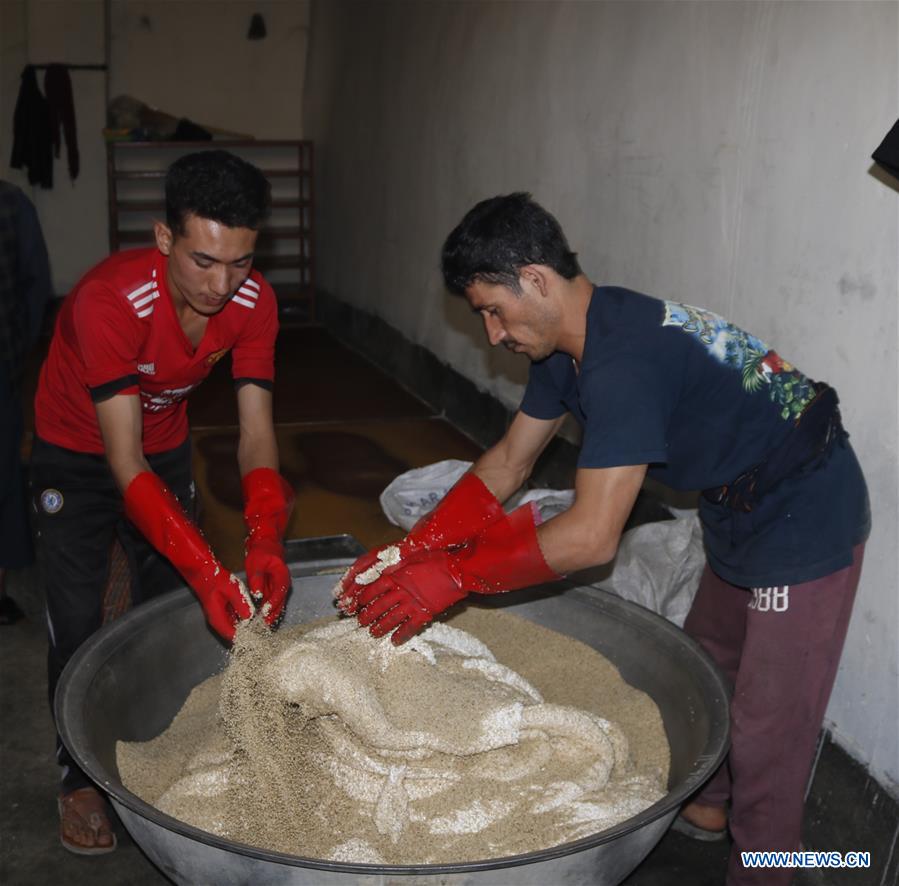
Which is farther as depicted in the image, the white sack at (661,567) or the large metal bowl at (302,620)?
the white sack at (661,567)

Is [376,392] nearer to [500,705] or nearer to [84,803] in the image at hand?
[84,803]

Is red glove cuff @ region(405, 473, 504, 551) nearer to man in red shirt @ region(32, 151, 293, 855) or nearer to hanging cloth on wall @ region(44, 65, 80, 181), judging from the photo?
man in red shirt @ region(32, 151, 293, 855)

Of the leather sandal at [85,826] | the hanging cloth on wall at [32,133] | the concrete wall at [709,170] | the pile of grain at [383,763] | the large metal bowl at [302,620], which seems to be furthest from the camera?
the hanging cloth on wall at [32,133]

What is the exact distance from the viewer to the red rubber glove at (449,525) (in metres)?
1.85

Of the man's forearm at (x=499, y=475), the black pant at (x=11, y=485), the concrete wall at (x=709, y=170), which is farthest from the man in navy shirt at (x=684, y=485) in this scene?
the black pant at (x=11, y=485)

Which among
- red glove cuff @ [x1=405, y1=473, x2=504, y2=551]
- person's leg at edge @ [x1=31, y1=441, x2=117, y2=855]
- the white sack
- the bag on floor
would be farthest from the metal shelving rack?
red glove cuff @ [x1=405, y1=473, x2=504, y2=551]

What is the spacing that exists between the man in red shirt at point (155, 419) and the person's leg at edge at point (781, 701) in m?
0.87

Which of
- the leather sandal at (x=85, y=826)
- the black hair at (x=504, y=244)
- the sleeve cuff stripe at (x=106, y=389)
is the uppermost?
the black hair at (x=504, y=244)

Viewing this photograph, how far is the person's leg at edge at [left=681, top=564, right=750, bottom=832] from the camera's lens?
2.10 m

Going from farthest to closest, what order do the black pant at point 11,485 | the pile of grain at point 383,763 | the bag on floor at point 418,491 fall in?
the bag on floor at point 418,491 < the black pant at point 11,485 < the pile of grain at point 383,763

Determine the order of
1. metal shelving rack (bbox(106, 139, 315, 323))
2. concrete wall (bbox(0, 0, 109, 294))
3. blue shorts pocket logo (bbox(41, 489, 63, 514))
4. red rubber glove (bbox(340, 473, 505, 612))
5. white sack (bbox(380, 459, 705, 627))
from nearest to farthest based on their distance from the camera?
1. red rubber glove (bbox(340, 473, 505, 612))
2. blue shorts pocket logo (bbox(41, 489, 63, 514))
3. white sack (bbox(380, 459, 705, 627))
4. concrete wall (bbox(0, 0, 109, 294))
5. metal shelving rack (bbox(106, 139, 315, 323))

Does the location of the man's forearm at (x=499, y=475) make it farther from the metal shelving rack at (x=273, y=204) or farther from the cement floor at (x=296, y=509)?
the metal shelving rack at (x=273, y=204)

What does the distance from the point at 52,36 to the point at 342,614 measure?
6376 millimetres

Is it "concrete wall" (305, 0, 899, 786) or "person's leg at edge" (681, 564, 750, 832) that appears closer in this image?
"concrete wall" (305, 0, 899, 786)
